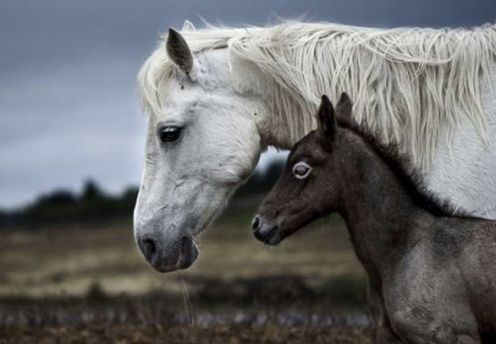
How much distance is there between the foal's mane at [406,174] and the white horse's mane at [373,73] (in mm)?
344

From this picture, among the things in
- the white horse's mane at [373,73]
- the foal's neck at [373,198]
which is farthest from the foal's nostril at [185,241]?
the foal's neck at [373,198]

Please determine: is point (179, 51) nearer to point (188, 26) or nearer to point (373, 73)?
point (188, 26)

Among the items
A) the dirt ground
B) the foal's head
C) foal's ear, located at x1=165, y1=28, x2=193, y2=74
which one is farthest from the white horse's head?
the dirt ground

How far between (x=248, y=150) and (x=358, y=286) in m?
8.44

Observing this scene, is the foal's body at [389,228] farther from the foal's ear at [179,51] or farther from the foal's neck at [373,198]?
the foal's ear at [179,51]

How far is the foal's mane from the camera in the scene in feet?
27.2

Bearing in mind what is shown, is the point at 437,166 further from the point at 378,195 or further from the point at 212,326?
the point at 212,326

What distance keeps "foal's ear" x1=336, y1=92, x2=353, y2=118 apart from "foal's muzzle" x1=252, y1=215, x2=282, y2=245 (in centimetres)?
89

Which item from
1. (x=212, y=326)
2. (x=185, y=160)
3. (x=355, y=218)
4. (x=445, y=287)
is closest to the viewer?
(x=445, y=287)

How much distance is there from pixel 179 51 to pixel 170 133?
1.87ft

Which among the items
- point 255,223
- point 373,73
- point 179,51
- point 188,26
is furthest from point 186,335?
point 255,223

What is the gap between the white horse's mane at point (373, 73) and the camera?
28.9ft

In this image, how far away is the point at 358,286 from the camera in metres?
17.2

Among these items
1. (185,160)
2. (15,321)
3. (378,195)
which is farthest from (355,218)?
(15,321)
